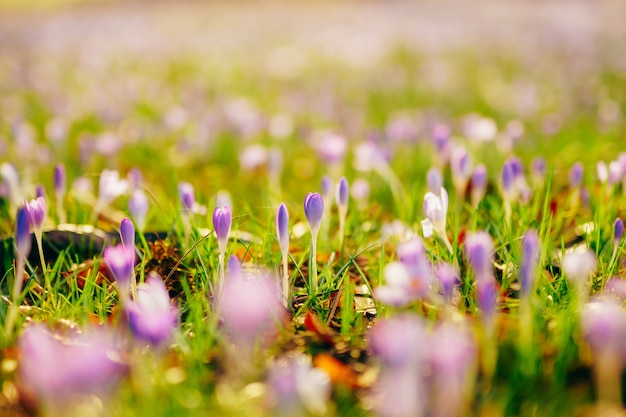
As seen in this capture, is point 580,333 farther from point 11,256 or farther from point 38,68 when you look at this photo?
point 38,68

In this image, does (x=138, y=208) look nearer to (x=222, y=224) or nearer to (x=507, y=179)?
(x=222, y=224)

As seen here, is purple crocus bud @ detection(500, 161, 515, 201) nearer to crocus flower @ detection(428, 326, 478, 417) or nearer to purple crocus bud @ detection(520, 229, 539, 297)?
purple crocus bud @ detection(520, 229, 539, 297)

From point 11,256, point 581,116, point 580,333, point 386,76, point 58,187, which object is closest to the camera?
point 580,333

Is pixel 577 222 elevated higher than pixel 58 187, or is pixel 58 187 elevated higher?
pixel 58 187

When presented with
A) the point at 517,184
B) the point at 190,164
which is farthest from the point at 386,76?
the point at 517,184

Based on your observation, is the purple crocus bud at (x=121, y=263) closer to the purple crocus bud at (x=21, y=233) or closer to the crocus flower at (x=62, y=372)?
the purple crocus bud at (x=21, y=233)

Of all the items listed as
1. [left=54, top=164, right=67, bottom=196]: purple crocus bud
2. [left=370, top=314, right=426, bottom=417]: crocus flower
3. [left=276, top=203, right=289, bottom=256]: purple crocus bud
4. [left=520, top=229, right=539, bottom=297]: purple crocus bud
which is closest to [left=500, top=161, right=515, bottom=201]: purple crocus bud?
[left=520, top=229, right=539, bottom=297]: purple crocus bud
